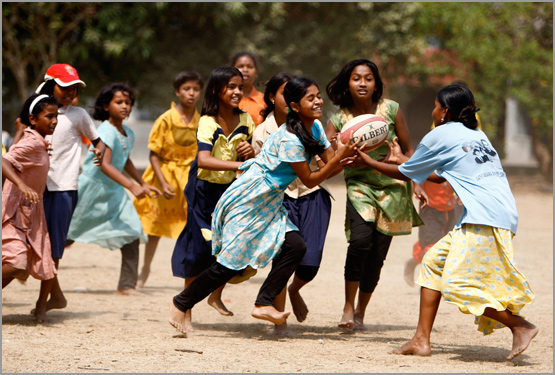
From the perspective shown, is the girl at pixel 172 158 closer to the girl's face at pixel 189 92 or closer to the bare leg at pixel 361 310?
the girl's face at pixel 189 92

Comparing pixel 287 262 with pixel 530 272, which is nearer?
pixel 287 262

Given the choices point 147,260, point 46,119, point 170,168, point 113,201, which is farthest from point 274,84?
point 147,260

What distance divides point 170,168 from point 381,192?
243cm

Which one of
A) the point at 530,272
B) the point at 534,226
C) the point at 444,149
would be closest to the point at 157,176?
the point at 444,149

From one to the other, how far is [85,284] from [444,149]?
4556 millimetres

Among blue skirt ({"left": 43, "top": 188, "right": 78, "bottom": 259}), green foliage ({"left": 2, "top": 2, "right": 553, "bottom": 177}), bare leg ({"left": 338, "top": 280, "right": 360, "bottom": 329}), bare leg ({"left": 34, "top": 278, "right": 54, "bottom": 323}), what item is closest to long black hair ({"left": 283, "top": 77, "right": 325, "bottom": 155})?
bare leg ({"left": 338, "top": 280, "right": 360, "bottom": 329})

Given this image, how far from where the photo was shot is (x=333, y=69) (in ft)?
78.6

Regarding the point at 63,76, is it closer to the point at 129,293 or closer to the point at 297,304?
the point at 129,293

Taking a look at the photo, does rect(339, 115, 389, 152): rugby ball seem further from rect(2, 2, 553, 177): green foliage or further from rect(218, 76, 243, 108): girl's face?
rect(2, 2, 553, 177): green foliage

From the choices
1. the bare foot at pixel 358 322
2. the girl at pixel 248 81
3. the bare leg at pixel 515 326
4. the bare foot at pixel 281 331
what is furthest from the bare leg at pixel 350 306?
the girl at pixel 248 81

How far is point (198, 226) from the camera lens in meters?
6.10

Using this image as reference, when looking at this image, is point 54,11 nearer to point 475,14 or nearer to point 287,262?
point 475,14

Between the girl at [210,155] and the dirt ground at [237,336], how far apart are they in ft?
1.84

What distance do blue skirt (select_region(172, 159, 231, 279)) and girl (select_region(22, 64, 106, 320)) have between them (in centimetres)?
96
